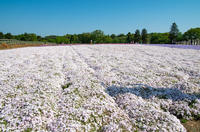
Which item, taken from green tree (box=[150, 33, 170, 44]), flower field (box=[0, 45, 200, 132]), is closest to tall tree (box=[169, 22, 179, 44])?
green tree (box=[150, 33, 170, 44])

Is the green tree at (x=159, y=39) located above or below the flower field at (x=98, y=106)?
above


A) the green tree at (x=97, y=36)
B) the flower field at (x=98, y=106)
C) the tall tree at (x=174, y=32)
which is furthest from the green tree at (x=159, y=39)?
the flower field at (x=98, y=106)

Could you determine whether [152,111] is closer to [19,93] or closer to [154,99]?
[154,99]

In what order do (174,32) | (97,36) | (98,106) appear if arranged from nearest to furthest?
(98,106) → (174,32) → (97,36)

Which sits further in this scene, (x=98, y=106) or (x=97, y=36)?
(x=97, y=36)

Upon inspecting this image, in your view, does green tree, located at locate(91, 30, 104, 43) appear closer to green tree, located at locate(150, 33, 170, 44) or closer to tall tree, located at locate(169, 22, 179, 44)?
green tree, located at locate(150, 33, 170, 44)

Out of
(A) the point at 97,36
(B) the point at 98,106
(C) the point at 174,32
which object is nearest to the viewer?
(B) the point at 98,106


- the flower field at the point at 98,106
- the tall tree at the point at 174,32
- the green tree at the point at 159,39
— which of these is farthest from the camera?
the green tree at the point at 159,39

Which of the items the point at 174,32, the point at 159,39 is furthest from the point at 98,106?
the point at 159,39

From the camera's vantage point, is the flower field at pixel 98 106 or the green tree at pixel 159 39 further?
the green tree at pixel 159 39

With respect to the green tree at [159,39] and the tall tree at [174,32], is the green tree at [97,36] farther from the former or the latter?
the tall tree at [174,32]

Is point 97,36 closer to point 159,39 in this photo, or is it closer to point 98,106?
point 159,39

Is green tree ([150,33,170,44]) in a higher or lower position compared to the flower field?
higher

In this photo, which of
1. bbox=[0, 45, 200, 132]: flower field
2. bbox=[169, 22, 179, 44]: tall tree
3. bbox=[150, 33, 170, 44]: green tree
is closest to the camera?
bbox=[0, 45, 200, 132]: flower field
